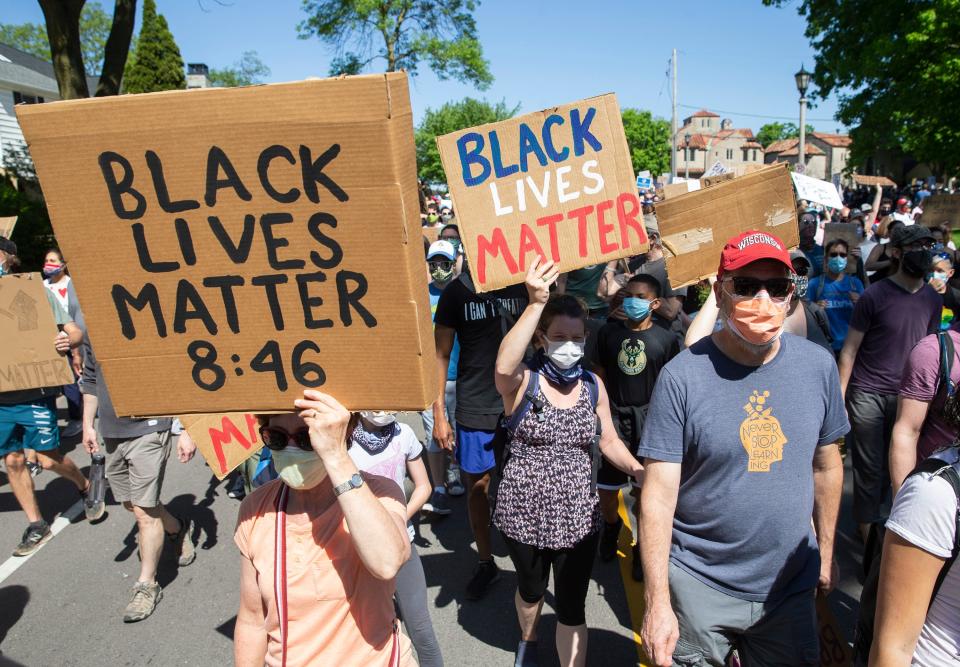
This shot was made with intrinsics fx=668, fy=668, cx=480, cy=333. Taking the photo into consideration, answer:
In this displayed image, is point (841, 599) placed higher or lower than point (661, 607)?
lower

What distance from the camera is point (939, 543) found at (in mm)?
→ 1595

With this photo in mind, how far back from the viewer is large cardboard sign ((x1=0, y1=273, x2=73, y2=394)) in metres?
4.60

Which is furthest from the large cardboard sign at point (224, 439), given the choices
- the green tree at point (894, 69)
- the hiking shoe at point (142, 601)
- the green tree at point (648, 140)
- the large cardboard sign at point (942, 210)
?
the green tree at point (648, 140)

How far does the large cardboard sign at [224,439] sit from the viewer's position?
11.4 feet

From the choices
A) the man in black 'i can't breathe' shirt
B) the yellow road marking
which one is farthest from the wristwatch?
the man in black 'i can't breathe' shirt

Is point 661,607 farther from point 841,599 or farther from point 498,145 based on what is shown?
point 841,599

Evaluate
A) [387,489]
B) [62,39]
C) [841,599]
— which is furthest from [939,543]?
[62,39]

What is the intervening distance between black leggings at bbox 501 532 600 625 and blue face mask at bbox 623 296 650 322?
1.63 m

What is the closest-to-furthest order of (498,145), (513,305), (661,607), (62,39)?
(661,607) → (498,145) → (513,305) → (62,39)

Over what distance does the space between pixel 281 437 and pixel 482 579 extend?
2600 millimetres

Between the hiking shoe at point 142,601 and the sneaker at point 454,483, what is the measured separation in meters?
2.29

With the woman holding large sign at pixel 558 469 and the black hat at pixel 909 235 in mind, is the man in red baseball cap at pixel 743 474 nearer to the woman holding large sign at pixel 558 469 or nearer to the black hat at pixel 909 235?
the woman holding large sign at pixel 558 469

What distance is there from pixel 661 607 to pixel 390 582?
0.90 m

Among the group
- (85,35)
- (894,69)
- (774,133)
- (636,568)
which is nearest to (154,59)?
(85,35)
